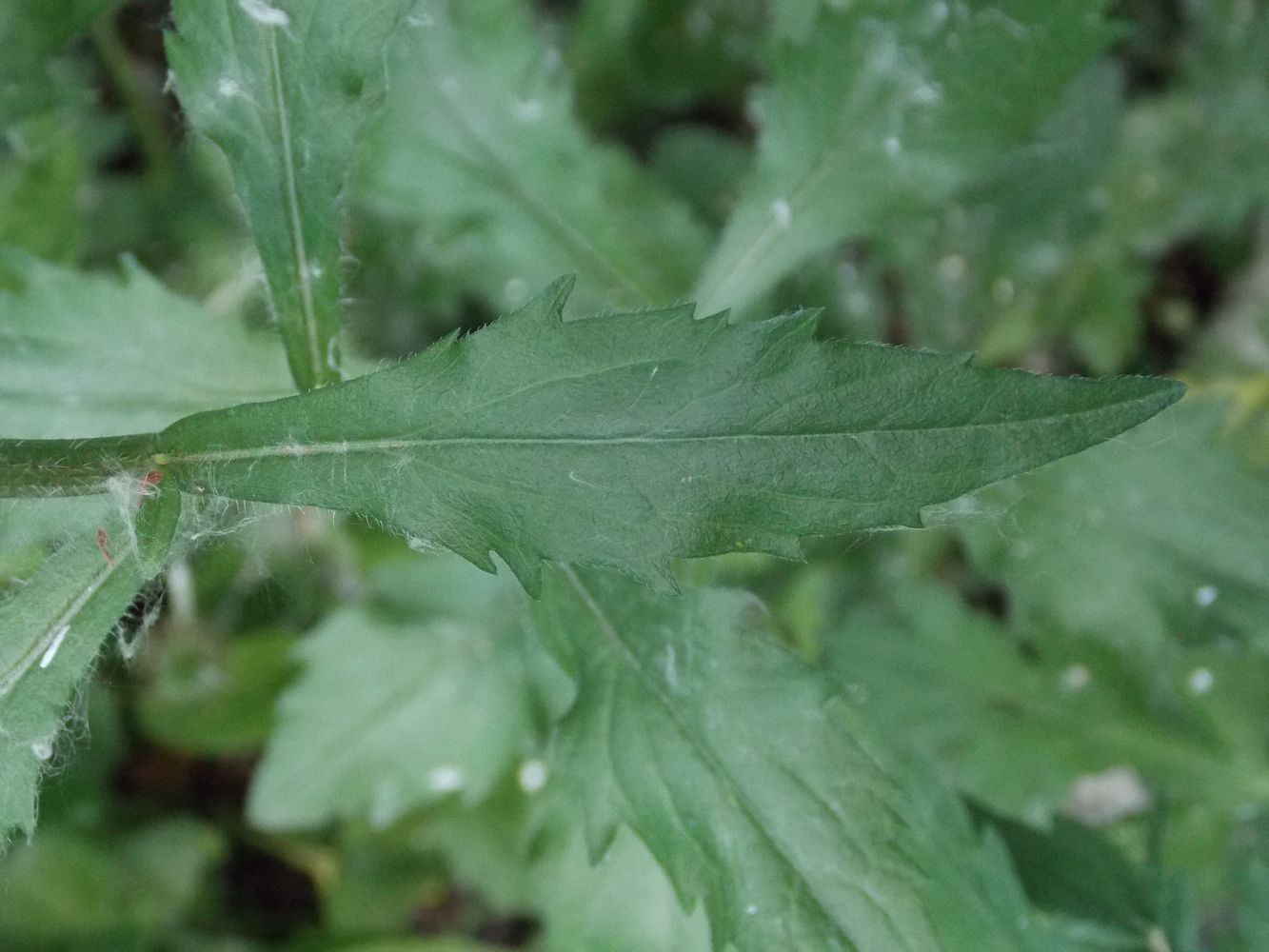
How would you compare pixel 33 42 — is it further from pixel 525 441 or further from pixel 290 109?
pixel 525 441

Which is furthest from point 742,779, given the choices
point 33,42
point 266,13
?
point 33,42

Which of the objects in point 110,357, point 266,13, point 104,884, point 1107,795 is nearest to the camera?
point 266,13

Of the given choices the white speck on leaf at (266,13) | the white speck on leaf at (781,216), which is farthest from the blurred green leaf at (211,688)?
the white speck on leaf at (266,13)

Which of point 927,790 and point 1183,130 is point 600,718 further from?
point 1183,130

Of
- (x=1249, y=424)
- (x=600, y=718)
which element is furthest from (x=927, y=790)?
(x=1249, y=424)

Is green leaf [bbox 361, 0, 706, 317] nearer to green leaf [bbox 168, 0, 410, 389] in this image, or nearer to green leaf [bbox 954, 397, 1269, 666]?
green leaf [bbox 168, 0, 410, 389]

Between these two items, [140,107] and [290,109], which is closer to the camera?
[290,109]

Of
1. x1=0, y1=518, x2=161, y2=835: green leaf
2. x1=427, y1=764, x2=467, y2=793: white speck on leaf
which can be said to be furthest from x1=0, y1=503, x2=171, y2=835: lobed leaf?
x1=427, y1=764, x2=467, y2=793: white speck on leaf
